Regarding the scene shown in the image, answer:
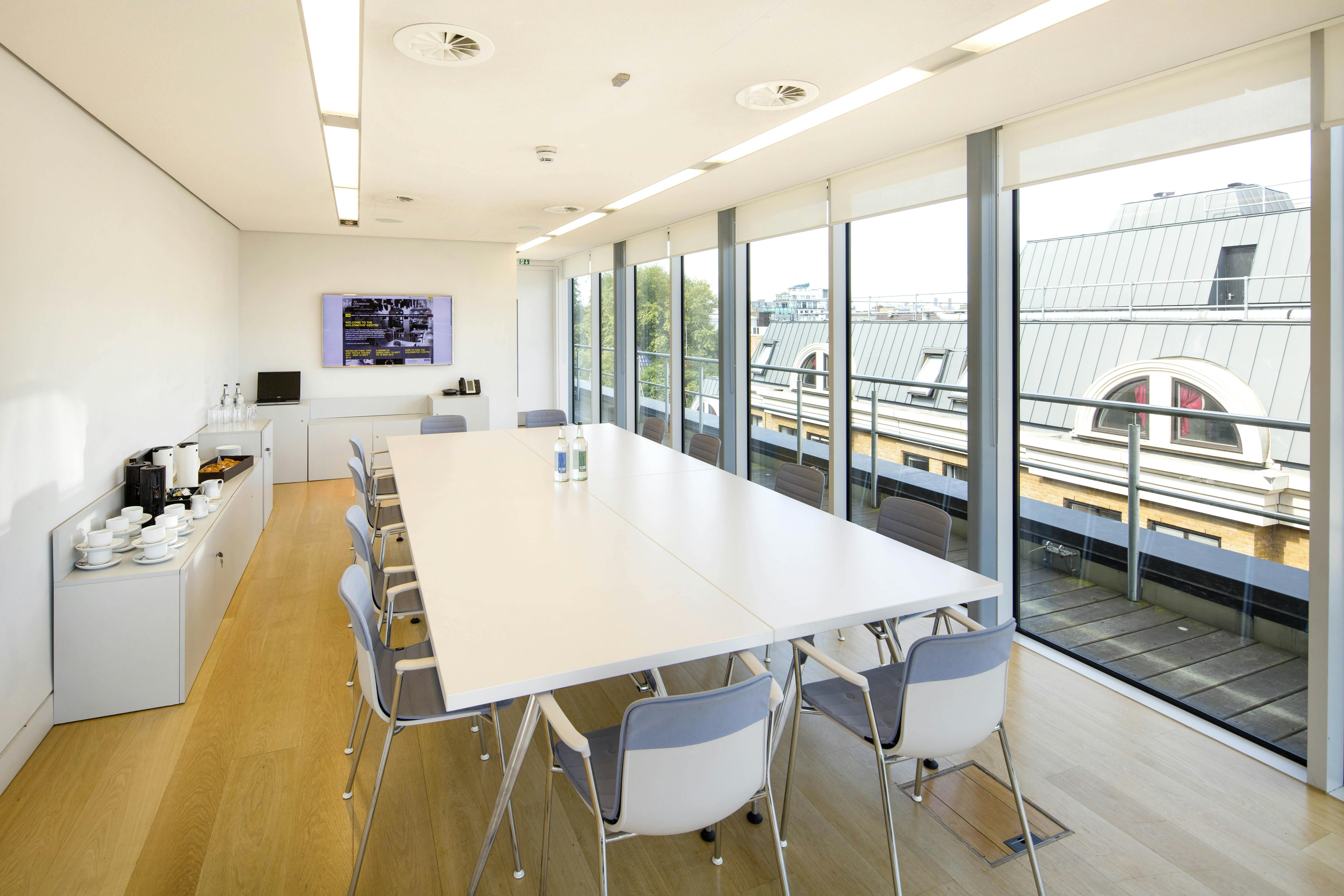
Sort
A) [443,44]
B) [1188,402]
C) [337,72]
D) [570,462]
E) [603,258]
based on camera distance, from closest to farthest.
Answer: [443,44], [337,72], [1188,402], [570,462], [603,258]

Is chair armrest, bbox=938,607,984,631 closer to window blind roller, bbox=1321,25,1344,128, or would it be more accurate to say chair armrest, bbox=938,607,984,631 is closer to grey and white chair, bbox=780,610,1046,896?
grey and white chair, bbox=780,610,1046,896

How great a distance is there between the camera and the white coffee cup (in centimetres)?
330

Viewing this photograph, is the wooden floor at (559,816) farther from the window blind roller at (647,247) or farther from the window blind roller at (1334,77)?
the window blind roller at (647,247)

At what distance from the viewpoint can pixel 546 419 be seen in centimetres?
709

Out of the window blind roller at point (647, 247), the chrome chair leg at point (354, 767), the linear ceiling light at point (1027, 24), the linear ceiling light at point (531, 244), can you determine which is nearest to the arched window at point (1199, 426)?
the linear ceiling light at point (1027, 24)

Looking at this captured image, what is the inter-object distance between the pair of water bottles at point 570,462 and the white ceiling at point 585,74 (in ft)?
5.68

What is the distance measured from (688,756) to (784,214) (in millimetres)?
5051

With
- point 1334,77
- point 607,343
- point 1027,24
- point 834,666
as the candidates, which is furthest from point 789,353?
point 607,343

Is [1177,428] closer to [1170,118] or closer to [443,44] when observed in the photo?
[1170,118]

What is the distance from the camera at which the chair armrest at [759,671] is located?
6.39 feet

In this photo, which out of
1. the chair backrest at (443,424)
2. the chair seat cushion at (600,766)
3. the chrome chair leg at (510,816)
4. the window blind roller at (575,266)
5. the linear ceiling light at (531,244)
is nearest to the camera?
the chair seat cushion at (600,766)

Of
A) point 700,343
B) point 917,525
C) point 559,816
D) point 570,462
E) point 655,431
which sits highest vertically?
point 700,343

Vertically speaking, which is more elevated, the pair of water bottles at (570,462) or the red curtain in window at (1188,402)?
the red curtain in window at (1188,402)

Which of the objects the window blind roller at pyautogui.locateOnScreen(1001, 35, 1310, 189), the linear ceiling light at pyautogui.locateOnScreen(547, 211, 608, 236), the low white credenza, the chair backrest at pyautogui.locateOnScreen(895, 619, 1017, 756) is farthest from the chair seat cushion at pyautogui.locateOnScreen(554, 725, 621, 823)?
the linear ceiling light at pyautogui.locateOnScreen(547, 211, 608, 236)
